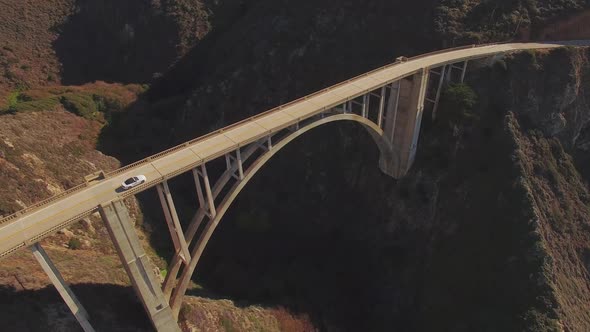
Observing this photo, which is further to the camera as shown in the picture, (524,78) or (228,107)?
(228,107)

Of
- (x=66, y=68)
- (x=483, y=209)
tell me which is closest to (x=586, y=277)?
(x=483, y=209)

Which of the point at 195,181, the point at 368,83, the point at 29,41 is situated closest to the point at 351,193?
the point at 368,83

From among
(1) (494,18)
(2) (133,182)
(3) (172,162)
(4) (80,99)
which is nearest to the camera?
(2) (133,182)

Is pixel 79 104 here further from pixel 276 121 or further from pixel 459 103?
pixel 459 103

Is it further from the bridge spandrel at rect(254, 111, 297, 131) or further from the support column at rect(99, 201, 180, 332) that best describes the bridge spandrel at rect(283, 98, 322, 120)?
the support column at rect(99, 201, 180, 332)

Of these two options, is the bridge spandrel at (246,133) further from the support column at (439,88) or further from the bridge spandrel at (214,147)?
the support column at (439,88)

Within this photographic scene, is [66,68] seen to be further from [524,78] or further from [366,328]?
[524,78]

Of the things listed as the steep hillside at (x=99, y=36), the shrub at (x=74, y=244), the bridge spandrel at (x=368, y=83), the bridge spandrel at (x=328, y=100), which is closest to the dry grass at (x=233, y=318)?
the shrub at (x=74, y=244)
